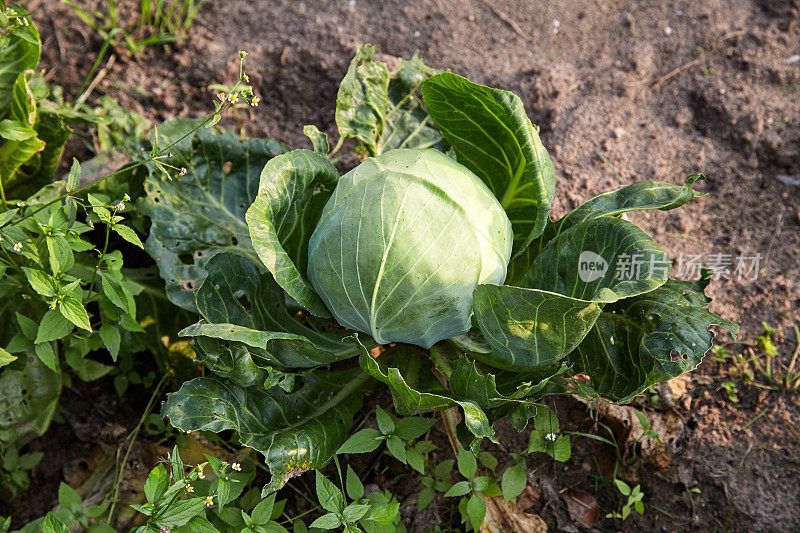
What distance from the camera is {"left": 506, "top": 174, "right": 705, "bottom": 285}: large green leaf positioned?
2650mm

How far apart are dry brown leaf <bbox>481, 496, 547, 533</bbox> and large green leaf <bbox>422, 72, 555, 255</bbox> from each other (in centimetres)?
121

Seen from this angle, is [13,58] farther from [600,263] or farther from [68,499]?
[600,263]

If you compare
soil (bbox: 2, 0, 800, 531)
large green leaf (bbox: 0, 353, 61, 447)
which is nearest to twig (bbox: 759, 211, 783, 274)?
soil (bbox: 2, 0, 800, 531)

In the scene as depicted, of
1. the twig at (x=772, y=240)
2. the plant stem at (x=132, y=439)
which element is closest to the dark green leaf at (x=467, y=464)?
the plant stem at (x=132, y=439)

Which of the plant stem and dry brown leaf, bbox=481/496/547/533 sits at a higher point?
the plant stem

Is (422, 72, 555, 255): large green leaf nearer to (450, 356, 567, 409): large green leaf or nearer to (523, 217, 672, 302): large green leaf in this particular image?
(523, 217, 672, 302): large green leaf

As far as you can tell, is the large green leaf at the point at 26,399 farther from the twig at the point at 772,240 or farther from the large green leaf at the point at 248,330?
the twig at the point at 772,240

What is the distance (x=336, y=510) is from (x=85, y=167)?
2458 mm

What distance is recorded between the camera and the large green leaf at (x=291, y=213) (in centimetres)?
248

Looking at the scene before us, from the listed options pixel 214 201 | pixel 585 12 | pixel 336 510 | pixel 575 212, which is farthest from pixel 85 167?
pixel 585 12

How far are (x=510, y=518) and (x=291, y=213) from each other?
1.74m

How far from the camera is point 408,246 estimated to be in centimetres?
243

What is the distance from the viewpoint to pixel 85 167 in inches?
141

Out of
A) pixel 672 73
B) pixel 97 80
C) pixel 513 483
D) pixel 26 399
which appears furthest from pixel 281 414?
pixel 672 73
